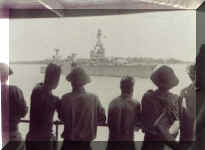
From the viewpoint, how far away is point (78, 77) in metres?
0.98

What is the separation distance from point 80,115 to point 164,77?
392 millimetres

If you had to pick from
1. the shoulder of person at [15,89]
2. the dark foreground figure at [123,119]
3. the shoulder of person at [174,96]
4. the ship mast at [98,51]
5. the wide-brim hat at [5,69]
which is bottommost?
the dark foreground figure at [123,119]

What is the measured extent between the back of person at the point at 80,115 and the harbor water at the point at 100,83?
3 centimetres

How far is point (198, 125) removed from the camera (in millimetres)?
1003

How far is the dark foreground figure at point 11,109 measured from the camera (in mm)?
999

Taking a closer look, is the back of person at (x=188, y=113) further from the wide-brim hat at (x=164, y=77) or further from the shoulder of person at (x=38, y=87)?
the shoulder of person at (x=38, y=87)

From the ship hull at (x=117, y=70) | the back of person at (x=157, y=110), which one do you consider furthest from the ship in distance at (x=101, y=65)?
the back of person at (x=157, y=110)

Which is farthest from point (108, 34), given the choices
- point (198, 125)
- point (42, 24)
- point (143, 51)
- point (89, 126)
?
point (198, 125)

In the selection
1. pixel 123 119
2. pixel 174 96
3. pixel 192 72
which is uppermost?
pixel 192 72

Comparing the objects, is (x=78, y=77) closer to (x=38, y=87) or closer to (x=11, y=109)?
(x=38, y=87)

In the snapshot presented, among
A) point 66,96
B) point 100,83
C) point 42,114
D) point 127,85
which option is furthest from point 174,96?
point 42,114

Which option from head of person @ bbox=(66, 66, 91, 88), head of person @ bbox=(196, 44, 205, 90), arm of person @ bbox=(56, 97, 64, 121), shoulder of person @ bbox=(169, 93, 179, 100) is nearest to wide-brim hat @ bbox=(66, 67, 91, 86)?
head of person @ bbox=(66, 66, 91, 88)

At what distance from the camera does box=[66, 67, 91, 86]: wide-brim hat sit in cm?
97

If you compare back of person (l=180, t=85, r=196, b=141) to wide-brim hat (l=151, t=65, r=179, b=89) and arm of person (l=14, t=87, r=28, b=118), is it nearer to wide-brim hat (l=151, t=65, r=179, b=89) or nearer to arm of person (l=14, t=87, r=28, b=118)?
wide-brim hat (l=151, t=65, r=179, b=89)
